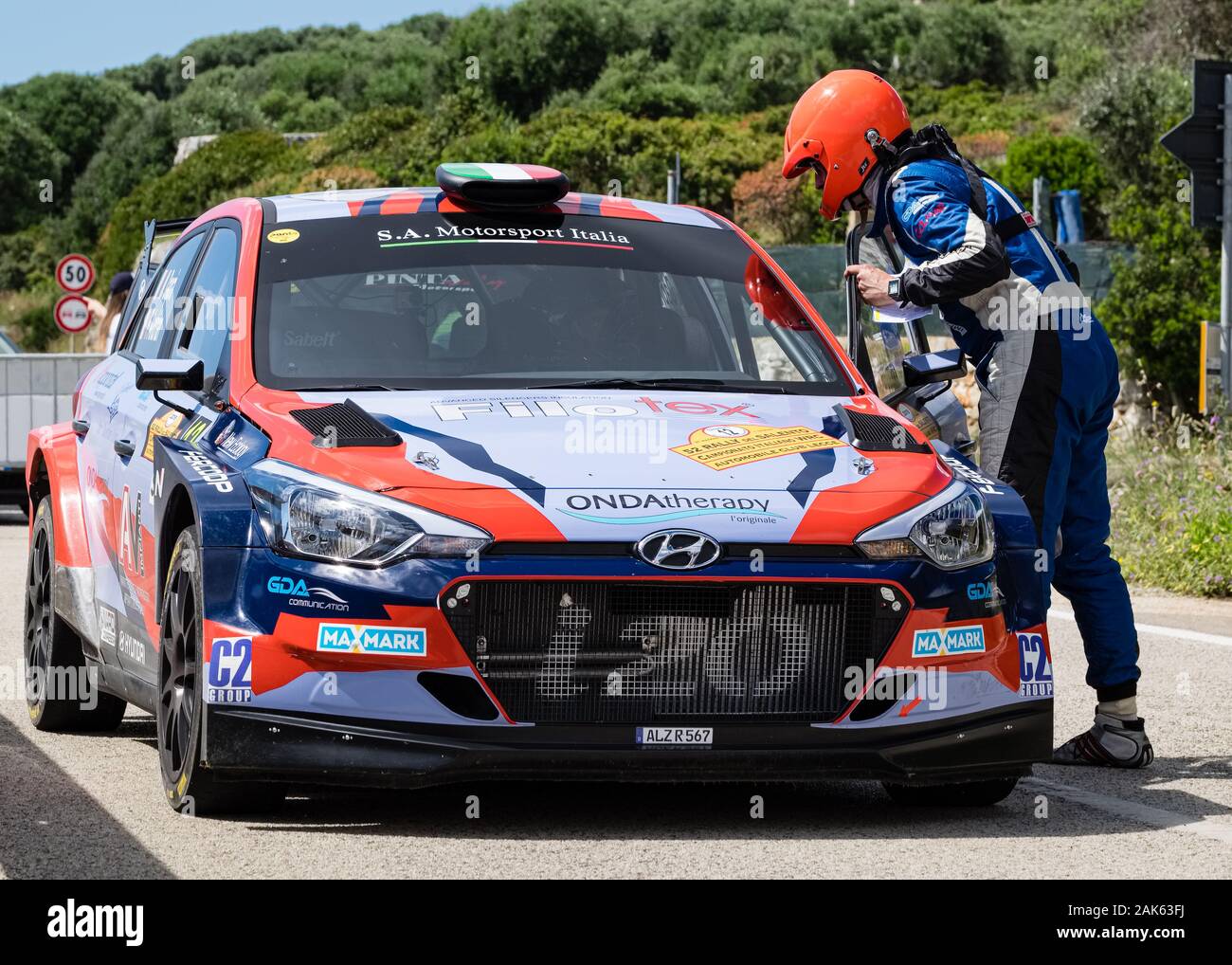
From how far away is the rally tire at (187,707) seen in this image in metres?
5.46

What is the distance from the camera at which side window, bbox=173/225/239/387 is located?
20.9 ft

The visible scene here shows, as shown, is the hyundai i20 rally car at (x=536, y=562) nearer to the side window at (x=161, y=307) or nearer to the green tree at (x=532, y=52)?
the side window at (x=161, y=307)

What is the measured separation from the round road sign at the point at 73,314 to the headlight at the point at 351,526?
2547 centimetres

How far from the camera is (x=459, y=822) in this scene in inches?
219

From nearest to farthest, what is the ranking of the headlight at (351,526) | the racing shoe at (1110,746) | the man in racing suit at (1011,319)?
the headlight at (351,526)
the man in racing suit at (1011,319)
the racing shoe at (1110,746)

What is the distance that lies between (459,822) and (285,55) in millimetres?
112620

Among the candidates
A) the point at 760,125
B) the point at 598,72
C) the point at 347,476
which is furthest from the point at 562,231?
the point at 598,72

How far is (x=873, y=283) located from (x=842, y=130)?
0.48 m

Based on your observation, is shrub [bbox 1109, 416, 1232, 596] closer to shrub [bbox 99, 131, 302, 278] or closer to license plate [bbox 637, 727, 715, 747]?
license plate [bbox 637, 727, 715, 747]

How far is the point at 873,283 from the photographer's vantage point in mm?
6754

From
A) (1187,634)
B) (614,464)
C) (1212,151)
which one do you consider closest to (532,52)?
(1212,151)

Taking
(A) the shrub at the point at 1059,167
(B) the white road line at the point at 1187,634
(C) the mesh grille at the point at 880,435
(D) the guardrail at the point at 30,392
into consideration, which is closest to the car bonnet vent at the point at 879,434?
(C) the mesh grille at the point at 880,435

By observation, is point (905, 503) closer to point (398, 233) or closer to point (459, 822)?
point (459, 822)

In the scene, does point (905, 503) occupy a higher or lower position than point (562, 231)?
lower
